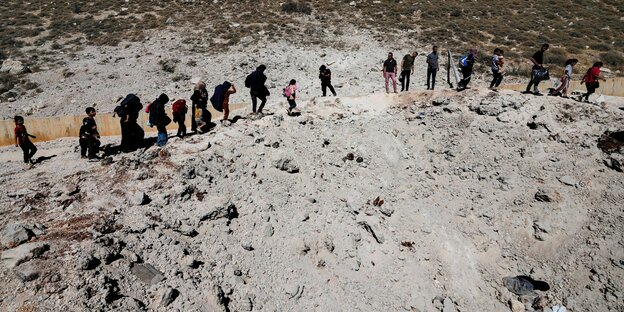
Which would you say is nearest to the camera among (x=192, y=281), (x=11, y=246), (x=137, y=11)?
(x=11, y=246)

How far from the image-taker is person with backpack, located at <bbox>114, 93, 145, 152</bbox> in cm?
1096

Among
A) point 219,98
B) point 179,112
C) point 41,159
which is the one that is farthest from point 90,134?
point 219,98

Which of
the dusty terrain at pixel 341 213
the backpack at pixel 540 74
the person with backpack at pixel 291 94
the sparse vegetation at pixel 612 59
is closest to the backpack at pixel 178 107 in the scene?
the dusty terrain at pixel 341 213

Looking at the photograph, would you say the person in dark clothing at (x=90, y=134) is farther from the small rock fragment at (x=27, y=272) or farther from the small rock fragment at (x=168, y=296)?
the small rock fragment at (x=168, y=296)

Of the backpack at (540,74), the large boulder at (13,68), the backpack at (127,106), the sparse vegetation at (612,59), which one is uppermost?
the large boulder at (13,68)

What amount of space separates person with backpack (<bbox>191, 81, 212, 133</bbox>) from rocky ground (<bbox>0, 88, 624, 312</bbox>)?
0.98m

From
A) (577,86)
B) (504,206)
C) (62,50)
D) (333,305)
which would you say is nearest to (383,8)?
(577,86)

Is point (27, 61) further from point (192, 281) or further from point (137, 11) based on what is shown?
point (192, 281)

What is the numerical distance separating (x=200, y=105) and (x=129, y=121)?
6.61 feet

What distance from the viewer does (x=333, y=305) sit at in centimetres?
769

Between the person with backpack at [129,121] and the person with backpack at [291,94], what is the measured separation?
4.30m

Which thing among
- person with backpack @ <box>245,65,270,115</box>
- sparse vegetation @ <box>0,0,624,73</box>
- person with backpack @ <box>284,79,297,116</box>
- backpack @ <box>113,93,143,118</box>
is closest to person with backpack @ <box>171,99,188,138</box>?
backpack @ <box>113,93,143,118</box>

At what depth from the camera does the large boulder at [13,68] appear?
26505mm

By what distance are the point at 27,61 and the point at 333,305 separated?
98.9 feet
